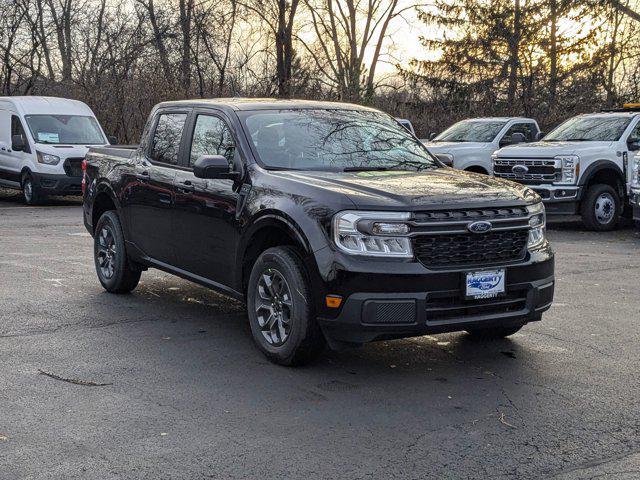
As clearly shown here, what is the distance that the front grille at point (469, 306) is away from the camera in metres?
5.95

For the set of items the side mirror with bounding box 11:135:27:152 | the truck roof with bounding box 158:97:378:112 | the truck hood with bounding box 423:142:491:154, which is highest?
the truck roof with bounding box 158:97:378:112

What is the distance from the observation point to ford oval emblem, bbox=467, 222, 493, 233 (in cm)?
604

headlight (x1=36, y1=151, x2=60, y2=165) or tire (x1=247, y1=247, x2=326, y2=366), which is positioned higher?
headlight (x1=36, y1=151, x2=60, y2=165)

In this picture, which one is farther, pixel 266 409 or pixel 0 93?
pixel 0 93

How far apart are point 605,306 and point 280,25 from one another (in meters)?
25.1

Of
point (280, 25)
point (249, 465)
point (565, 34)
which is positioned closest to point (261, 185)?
point (249, 465)

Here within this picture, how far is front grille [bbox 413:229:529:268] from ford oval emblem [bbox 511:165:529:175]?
33.6 ft

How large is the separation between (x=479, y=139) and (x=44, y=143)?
921 cm

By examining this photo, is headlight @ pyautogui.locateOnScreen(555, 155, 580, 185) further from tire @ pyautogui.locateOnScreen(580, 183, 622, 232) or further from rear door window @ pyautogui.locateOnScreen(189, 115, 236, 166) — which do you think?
rear door window @ pyautogui.locateOnScreen(189, 115, 236, 166)

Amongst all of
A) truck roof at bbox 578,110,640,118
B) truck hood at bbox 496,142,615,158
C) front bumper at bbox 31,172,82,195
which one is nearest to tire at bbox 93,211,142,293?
truck hood at bbox 496,142,615,158

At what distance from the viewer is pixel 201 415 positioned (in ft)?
17.4

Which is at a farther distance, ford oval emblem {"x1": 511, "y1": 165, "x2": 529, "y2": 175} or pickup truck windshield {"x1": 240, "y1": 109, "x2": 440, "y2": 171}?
ford oval emblem {"x1": 511, "y1": 165, "x2": 529, "y2": 175}

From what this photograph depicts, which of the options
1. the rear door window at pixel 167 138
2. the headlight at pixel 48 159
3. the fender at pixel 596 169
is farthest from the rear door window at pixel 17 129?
the rear door window at pixel 167 138

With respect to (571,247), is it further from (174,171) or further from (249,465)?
(249,465)
